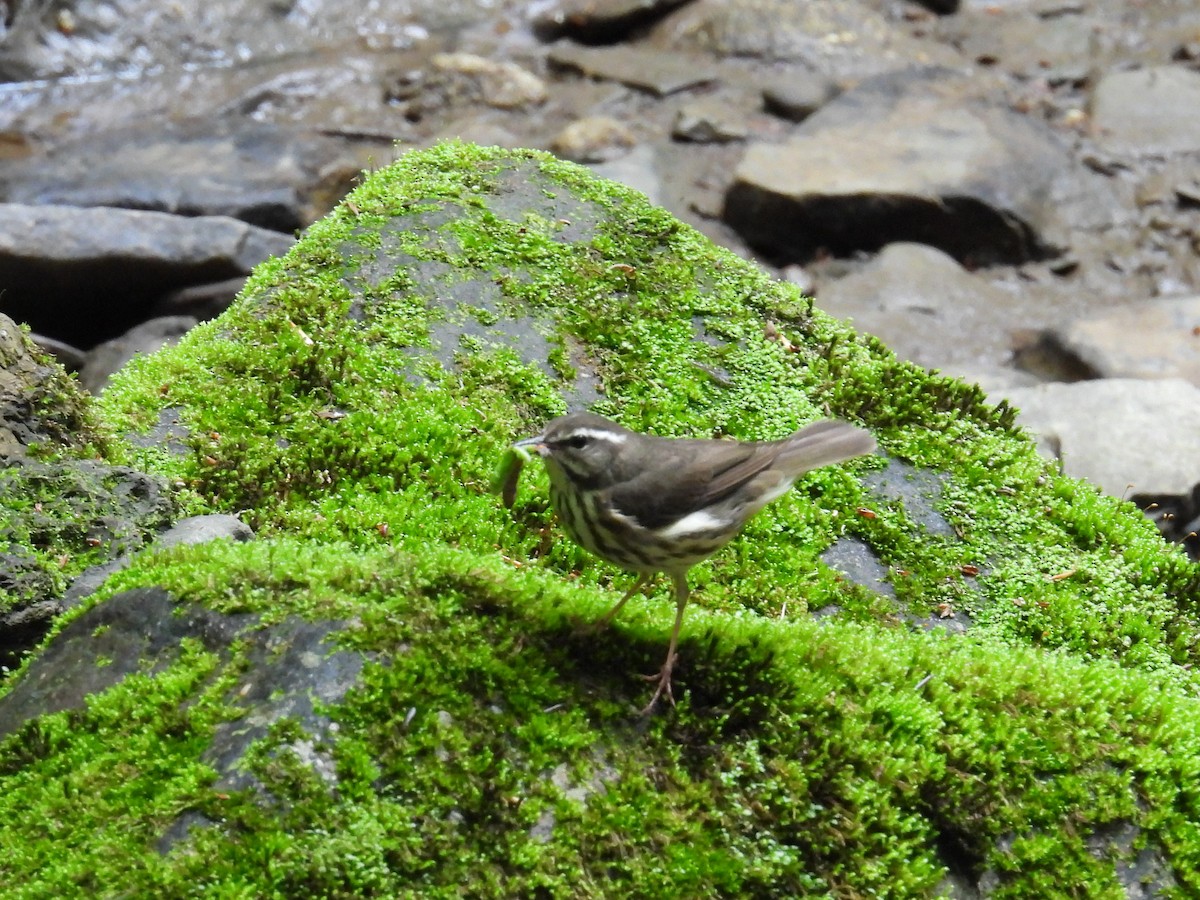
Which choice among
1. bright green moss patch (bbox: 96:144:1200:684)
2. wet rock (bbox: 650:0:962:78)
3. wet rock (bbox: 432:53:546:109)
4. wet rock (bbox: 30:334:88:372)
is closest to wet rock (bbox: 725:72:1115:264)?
wet rock (bbox: 650:0:962:78)

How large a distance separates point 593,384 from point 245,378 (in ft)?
5.74

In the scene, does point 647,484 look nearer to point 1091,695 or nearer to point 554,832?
point 554,832

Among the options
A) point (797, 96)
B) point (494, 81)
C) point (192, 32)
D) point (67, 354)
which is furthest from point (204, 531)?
point (192, 32)

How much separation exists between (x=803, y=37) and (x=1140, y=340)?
7029 millimetres

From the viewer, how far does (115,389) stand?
218 inches

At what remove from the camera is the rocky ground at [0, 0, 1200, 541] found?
29.6ft

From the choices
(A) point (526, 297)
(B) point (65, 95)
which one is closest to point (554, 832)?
(A) point (526, 297)

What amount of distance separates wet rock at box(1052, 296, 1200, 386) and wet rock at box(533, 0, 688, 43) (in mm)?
7723

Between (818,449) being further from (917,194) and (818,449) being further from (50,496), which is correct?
(917,194)

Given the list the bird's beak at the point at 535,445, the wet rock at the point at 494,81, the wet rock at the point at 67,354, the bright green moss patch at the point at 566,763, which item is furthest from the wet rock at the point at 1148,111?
the bird's beak at the point at 535,445

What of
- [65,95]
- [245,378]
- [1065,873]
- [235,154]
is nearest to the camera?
[1065,873]

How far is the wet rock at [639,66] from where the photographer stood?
1408cm

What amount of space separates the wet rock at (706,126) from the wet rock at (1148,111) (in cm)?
423

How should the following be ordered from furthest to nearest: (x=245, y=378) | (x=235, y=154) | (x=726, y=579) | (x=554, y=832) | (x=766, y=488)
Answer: (x=235, y=154) < (x=245, y=378) < (x=726, y=579) < (x=766, y=488) < (x=554, y=832)
